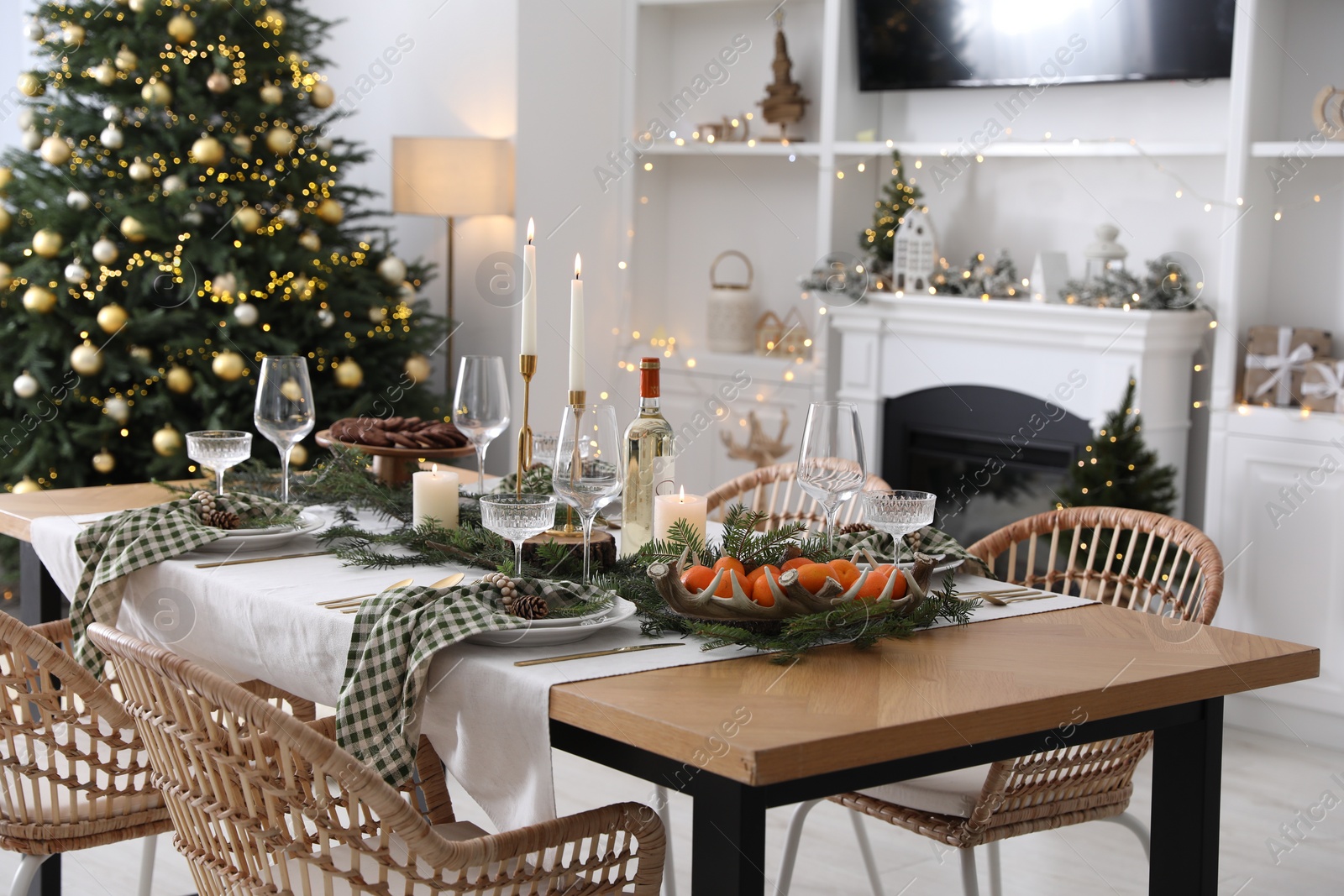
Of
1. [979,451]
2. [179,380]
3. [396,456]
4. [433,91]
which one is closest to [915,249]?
[979,451]

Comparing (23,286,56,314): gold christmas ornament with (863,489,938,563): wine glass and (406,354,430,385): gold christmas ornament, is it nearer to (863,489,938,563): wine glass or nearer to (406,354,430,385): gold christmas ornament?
(406,354,430,385): gold christmas ornament

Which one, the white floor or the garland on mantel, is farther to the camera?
the white floor

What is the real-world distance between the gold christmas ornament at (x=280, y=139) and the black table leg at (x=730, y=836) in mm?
3295

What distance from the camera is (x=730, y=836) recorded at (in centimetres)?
139

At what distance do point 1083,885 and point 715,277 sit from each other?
9.52 feet

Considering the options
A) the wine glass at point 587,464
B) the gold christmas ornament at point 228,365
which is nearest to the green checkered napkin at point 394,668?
the wine glass at point 587,464

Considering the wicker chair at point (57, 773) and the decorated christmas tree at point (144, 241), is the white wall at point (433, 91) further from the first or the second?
the wicker chair at point (57, 773)

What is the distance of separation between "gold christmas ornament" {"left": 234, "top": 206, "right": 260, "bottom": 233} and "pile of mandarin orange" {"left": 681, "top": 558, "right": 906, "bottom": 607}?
284 cm

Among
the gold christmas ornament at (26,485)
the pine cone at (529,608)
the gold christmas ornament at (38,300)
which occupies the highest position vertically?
the gold christmas ornament at (38,300)

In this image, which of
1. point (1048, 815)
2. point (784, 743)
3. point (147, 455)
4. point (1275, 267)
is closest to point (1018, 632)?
point (1048, 815)

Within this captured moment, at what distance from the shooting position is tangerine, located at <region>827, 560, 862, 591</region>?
171 centimetres

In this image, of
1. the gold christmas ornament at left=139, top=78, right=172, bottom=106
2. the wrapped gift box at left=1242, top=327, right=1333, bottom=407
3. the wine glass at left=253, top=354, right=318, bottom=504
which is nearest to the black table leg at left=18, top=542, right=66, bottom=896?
the wine glass at left=253, top=354, right=318, bottom=504

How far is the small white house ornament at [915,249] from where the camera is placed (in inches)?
172

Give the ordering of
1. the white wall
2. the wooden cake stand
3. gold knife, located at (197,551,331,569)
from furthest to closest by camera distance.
A: the white wall → the wooden cake stand → gold knife, located at (197,551,331,569)
